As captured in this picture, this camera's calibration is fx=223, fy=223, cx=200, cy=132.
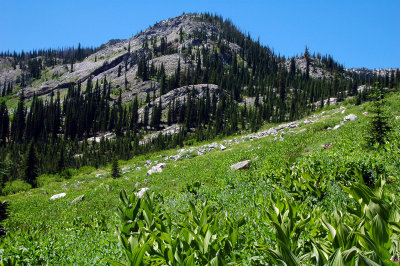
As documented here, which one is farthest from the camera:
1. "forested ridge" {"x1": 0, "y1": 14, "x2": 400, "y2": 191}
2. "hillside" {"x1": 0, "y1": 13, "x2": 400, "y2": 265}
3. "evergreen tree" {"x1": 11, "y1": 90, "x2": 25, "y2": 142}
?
"evergreen tree" {"x1": 11, "y1": 90, "x2": 25, "y2": 142}

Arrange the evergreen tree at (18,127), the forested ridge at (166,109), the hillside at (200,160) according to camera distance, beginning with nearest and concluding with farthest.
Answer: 1. the hillside at (200,160)
2. the forested ridge at (166,109)
3. the evergreen tree at (18,127)

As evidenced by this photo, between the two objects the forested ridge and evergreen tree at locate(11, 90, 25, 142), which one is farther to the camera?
evergreen tree at locate(11, 90, 25, 142)

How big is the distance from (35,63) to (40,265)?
811ft

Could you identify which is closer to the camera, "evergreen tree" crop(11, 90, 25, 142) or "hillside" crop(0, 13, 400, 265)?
"hillside" crop(0, 13, 400, 265)

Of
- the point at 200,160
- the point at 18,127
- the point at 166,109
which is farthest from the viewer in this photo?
the point at 166,109

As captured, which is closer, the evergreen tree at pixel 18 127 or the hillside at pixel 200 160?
the hillside at pixel 200 160

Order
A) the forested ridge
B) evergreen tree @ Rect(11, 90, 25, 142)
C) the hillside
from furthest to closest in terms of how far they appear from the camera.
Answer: evergreen tree @ Rect(11, 90, 25, 142) < the forested ridge < the hillside

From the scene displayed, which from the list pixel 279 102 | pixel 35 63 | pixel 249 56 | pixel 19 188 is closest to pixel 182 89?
pixel 279 102

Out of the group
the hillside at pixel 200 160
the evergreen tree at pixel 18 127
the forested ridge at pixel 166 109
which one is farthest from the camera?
the evergreen tree at pixel 18 127

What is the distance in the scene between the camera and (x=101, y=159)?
203 feet

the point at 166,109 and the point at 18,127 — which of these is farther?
the point at 166,109

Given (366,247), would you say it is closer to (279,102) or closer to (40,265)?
(40,265)

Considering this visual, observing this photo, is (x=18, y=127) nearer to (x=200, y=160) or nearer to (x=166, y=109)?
(x=166, y=109)

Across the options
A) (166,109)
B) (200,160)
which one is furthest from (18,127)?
(200,160)
